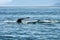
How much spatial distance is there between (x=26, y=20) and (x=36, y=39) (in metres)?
13.9

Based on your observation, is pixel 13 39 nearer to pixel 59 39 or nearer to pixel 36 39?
pixel 36 39

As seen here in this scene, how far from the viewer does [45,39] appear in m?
21.1

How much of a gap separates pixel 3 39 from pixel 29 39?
6.86 feet

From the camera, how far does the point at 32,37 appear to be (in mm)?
22578

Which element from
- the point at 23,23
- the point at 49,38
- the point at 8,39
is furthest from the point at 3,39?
the point at 23,23

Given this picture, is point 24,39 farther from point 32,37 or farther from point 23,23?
point 23,23

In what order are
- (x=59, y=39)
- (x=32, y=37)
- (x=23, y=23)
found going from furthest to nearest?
(x=23, y=23), (x=32, y=37), (x=59, y=39)

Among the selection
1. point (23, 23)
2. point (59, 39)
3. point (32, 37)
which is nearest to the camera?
point (59, 39)

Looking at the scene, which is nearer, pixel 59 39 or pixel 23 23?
pixel 59 39

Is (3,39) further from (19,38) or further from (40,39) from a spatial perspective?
(40,39)

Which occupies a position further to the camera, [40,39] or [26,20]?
[26,20]

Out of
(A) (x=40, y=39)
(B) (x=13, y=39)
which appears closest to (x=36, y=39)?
(A) (x=40, y=39)

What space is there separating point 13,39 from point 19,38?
0.83 m

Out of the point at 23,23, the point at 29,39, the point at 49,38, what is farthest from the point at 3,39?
the point at 23,23
